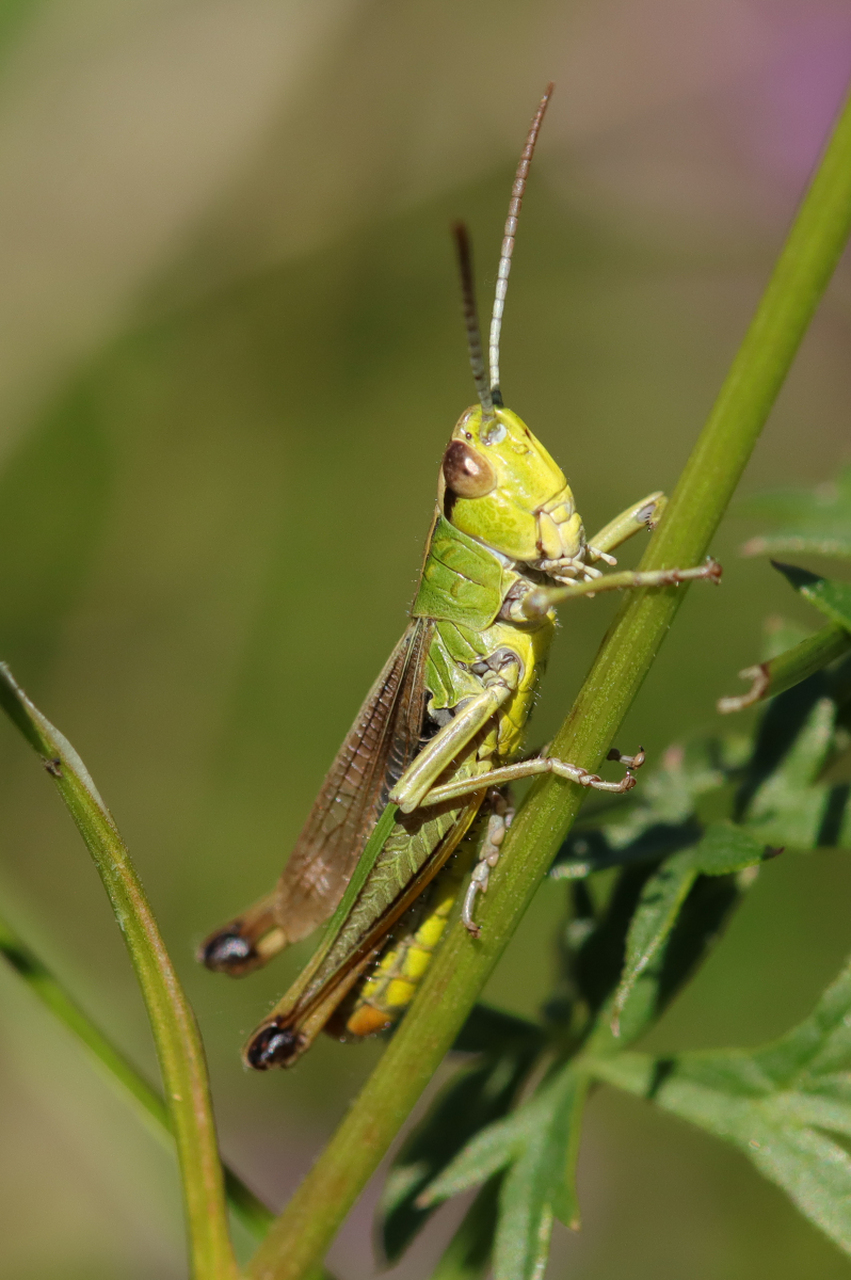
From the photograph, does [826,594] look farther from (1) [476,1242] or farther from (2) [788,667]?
(1) [476,1242]

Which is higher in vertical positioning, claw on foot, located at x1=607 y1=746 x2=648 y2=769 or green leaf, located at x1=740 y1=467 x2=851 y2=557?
green leaf, located at x1=740 y1=467 x2=851 y2=557

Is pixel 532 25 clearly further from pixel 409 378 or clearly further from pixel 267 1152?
pixel 267 1152

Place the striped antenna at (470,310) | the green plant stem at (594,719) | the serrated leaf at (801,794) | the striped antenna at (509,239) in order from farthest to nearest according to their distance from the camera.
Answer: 1. the striped antenna at (509,239)
2. the serrated leaf at (801,794)
3. the striped antenna at (470,310)
4. the green plant stem at (594,719)

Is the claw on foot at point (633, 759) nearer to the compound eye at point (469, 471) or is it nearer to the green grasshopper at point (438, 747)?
the green grasshopper at point (438, 747)

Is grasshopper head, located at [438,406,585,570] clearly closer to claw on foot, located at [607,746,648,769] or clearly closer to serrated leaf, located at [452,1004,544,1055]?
claw on foot, located at [607,746,648,769]

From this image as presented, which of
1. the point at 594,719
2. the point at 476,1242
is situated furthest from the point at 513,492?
the point at 476,1242

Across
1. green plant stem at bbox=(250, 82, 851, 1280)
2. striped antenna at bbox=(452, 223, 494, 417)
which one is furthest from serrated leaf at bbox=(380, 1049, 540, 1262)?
striped antenna at bbox=(452, 223, 494, 417)

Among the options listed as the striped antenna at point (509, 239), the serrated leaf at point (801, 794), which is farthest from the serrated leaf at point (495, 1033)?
the striped antenna at point (509, 239)
